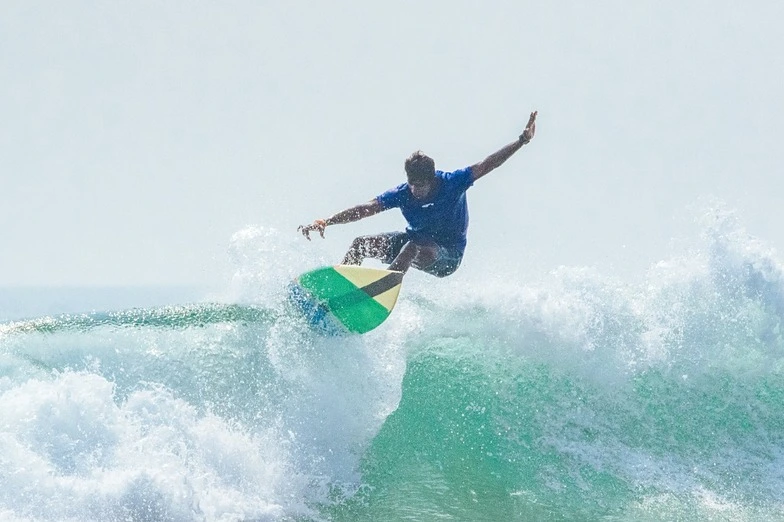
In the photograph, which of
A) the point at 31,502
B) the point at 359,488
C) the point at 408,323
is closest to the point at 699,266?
the point at 408,323

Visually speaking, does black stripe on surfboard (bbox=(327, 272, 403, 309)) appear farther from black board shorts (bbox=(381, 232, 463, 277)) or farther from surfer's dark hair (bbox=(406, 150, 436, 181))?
surfer's dark hair (bbox=(406, 150, 436, 181))

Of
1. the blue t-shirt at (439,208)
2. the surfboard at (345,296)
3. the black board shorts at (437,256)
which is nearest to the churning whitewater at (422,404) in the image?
the surfboard at (345,296)

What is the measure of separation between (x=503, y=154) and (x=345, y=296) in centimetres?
199

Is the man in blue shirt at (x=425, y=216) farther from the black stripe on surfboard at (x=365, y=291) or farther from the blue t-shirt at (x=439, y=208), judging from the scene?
the black stripe on surfboard at (x=365, y=291)

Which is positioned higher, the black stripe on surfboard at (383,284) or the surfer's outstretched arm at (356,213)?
the surfer's outstretched arm at (356,213)

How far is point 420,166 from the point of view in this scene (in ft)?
24.1

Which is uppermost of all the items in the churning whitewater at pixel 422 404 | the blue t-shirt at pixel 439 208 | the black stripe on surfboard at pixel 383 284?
the blue t-shirt at pixel 439 208

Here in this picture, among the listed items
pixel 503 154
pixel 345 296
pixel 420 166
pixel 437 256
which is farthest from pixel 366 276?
pixel 503 154

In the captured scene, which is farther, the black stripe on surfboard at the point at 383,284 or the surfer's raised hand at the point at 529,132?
the black stripe on surfboard at the point at 383,284

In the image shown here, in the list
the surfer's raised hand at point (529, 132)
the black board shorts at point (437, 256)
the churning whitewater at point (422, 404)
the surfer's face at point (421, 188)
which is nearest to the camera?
the churning whitewater at point (422, 404)

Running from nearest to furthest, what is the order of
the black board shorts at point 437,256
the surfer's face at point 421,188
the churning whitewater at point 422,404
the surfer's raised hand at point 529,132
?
1. the churning whitewater at point 422,404
2. the surfer's raised hand at point 529,132
3. the surfer's face at point 421,188
4. the black board shorts at point 437,256

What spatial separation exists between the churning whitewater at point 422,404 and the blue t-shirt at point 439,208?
3.92 ft

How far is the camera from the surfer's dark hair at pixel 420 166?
7352mm

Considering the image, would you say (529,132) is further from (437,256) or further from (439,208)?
(437,256)
